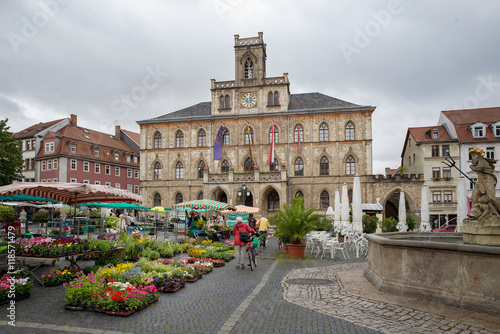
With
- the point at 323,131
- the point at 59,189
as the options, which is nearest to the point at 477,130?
the point at 323,131

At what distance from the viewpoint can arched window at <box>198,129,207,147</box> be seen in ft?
150

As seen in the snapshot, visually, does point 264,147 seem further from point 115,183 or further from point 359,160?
point 115,183

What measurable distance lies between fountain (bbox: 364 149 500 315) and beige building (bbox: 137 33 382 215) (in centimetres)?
3201

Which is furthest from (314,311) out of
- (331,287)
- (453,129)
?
(453,129)

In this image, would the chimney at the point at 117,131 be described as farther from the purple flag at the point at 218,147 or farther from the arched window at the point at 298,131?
the arched window at the point at 298,131

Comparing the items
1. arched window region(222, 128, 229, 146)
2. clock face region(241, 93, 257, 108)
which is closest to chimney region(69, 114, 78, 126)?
arched window region(222, 128, 229, 146)

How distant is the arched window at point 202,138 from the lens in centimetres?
4569

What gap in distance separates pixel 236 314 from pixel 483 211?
5622mm

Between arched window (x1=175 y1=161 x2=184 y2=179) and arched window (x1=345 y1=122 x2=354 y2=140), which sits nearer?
arched window (x1=345 y1=122 x2=354 y2=140)

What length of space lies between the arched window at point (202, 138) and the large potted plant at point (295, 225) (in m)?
31.7

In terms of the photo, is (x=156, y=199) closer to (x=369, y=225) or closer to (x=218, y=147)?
(x=218, y=147)

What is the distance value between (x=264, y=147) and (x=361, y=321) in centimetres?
3786

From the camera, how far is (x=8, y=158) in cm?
3881

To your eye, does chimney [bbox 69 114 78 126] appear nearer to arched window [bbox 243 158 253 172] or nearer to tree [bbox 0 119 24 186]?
tree [bbox 0 119 24 186]
